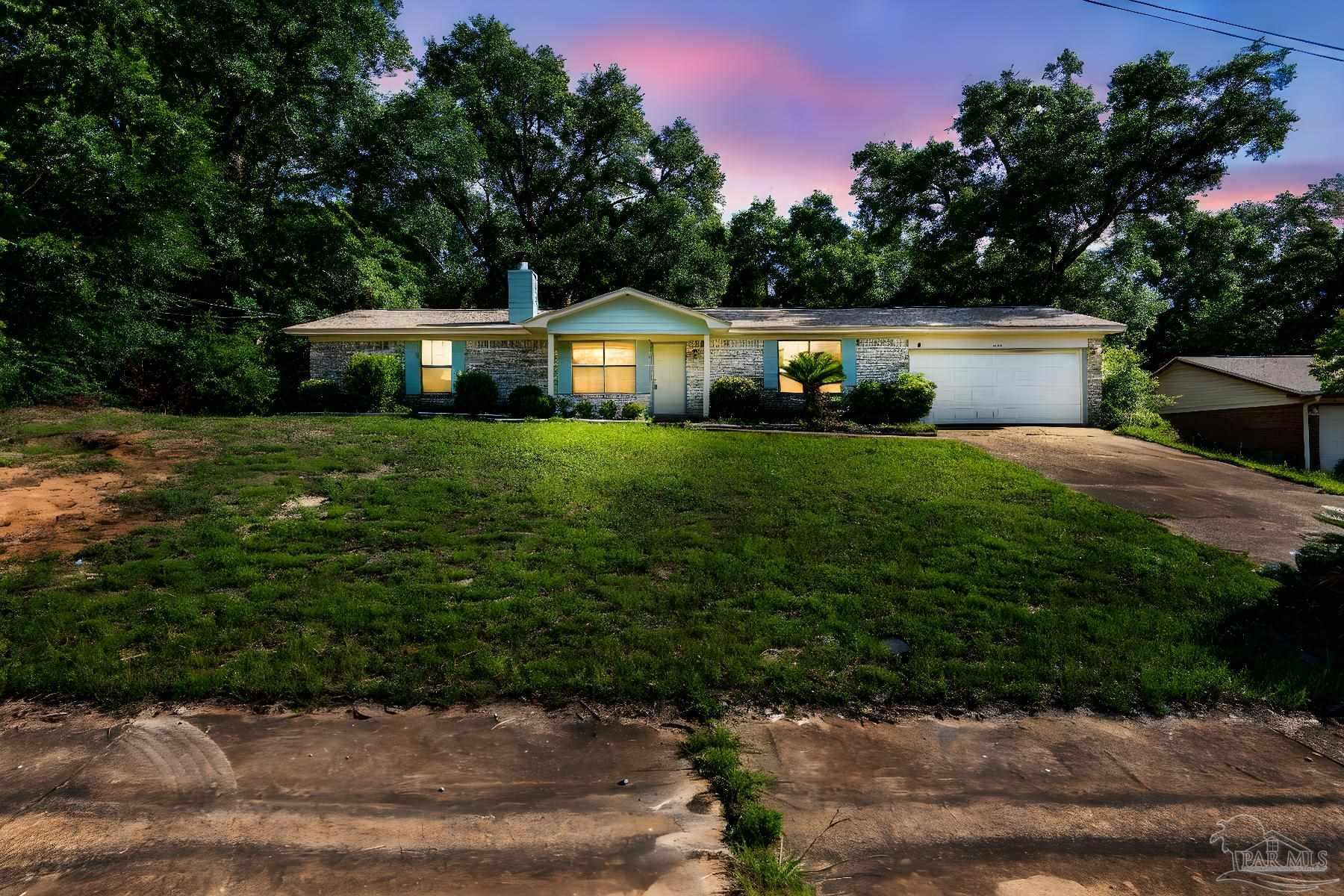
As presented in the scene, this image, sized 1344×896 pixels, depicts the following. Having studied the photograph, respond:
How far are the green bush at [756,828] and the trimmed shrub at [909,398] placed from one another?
14.5 m

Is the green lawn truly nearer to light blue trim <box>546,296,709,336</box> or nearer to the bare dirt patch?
the bare dirt patch

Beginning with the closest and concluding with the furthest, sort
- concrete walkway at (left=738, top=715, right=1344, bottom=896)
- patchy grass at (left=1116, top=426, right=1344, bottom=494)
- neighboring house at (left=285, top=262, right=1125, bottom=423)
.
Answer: concrete walkway at (left=738, top=715, right=1344, bottom=896) → patchy grass at (left=1116, top=426, right=1344, bottom=494) → neighboring house at (left=285, top=262, right=1125, bottom=423)

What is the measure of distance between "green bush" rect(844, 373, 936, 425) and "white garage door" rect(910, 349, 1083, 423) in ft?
3.75

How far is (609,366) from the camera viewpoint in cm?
1769

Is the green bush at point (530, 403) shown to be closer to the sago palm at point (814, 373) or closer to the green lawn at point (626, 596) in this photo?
the sago palm at point (814, 373)

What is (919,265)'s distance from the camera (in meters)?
27.2

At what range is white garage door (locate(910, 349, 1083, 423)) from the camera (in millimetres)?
16625

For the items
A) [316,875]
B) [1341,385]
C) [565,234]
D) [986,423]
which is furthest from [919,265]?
[316,875]

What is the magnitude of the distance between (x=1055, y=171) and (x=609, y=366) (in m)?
18.5

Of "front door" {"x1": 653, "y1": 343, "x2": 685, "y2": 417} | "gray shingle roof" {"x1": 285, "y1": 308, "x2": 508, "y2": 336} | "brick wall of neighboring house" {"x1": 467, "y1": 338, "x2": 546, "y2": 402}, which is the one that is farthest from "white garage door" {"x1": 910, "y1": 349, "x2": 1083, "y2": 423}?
"gray shingle roof" {"x1": 285, "y1": 308, "x2": 508, "y2": 336}

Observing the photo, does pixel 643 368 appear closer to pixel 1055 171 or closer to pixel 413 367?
pixel 413 367

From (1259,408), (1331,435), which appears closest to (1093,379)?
(1259,408)

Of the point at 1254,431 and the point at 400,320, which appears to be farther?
the point at 400,320

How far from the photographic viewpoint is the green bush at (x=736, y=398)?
16500 mm
